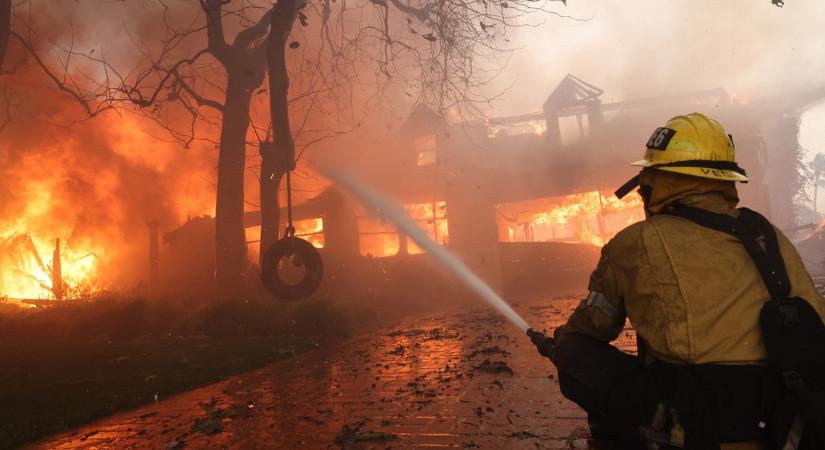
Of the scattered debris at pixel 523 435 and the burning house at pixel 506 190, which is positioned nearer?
the scattered debris at pixel 523 435

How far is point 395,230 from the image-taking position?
22.2 metres

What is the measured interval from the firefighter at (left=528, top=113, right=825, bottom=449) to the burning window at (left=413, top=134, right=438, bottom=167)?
22.5 meters

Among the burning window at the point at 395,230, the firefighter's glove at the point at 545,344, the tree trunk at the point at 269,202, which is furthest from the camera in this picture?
the burning window at the point at 395,230

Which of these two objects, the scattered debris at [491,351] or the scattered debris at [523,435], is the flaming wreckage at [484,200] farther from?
the scattered debris at [523,435]

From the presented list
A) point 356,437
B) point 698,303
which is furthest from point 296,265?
point 698,303

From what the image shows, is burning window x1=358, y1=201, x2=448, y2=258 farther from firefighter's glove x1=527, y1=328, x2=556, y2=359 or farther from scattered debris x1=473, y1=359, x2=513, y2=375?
firefighter's glove x1=527, y1=328, x2=556, y2=359

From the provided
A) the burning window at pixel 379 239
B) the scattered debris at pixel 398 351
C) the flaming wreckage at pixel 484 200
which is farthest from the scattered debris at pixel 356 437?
the burning window at pixel 379 239

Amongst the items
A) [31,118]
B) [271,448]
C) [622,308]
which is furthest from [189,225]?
[622,308]

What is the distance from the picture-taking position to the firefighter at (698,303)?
1.76 m

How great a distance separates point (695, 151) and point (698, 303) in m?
0.68

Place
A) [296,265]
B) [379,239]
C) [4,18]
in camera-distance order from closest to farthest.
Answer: [4,18] < [296,265] < [379,239]

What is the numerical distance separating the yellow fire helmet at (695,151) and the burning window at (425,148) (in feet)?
73.6

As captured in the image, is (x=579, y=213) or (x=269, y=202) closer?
(x=269, y=202)

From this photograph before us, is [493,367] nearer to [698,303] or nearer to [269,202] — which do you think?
[698,303]
